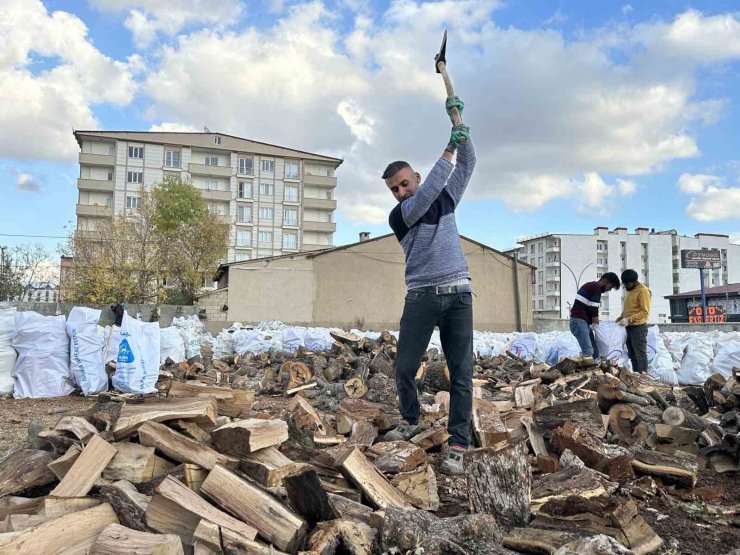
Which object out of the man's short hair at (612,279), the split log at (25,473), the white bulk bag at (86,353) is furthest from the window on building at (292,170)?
the split log at (25,473)

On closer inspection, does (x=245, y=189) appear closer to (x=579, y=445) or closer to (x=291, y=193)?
(x=291, y=193)

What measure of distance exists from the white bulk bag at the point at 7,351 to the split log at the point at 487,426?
6162mm

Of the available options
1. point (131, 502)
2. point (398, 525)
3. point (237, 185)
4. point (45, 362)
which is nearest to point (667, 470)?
point (398, 525)

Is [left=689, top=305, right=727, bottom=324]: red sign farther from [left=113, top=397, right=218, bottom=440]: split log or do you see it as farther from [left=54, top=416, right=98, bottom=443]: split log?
[left=54, top=416, right=98, bottom=443]: split log

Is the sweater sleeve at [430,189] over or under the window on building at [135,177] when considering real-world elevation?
under

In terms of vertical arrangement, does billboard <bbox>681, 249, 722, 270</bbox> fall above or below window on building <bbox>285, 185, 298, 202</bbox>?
below

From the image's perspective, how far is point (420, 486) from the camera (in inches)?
98.1

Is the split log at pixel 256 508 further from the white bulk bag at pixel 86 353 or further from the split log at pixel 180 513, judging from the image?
the white bulk bag at pixel 86 353

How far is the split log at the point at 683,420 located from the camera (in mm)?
3773

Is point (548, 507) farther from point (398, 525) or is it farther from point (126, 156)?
point (126, 156)

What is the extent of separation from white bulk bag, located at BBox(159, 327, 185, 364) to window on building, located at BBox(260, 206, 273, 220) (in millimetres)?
45162

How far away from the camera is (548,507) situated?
2285 mm

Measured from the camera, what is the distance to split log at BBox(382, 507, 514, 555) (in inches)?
68.3

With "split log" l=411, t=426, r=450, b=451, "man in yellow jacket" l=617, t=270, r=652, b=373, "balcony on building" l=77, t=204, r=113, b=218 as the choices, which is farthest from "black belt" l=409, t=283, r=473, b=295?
"balcony on building" l=77, t=204, r=113, b=218
